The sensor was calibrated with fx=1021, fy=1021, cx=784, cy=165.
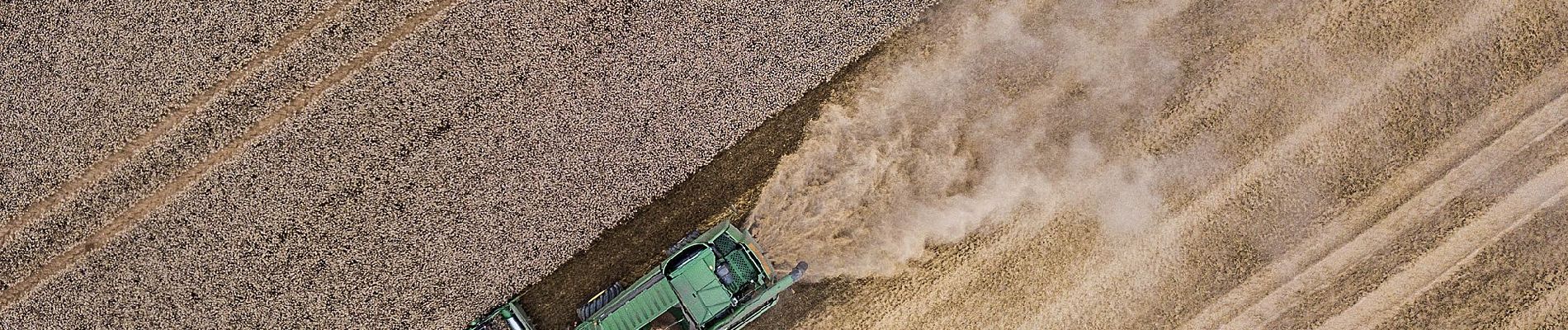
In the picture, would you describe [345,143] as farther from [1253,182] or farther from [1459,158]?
[1459,158]

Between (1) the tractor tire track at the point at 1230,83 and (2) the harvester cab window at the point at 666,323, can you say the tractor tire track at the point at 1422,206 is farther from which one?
(2) the harvester cab window at the point at 666,323

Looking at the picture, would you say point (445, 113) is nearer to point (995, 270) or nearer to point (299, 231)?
point (299, 231)

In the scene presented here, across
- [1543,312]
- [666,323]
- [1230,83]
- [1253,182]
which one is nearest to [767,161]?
[666,323]

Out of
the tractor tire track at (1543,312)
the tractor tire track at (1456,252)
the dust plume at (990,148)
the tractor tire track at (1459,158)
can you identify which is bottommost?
the tractor tire track at (1543,312)

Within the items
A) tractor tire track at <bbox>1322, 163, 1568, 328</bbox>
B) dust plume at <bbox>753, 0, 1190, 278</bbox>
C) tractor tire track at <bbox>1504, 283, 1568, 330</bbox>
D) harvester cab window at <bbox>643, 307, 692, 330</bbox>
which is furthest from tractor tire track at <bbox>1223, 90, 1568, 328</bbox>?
harvester cab window at <bbox>643, 307, 692, 330</bbox>

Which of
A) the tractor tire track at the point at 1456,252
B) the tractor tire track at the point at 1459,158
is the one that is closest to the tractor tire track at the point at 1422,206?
the tractor tire track at the point at 1459,158
